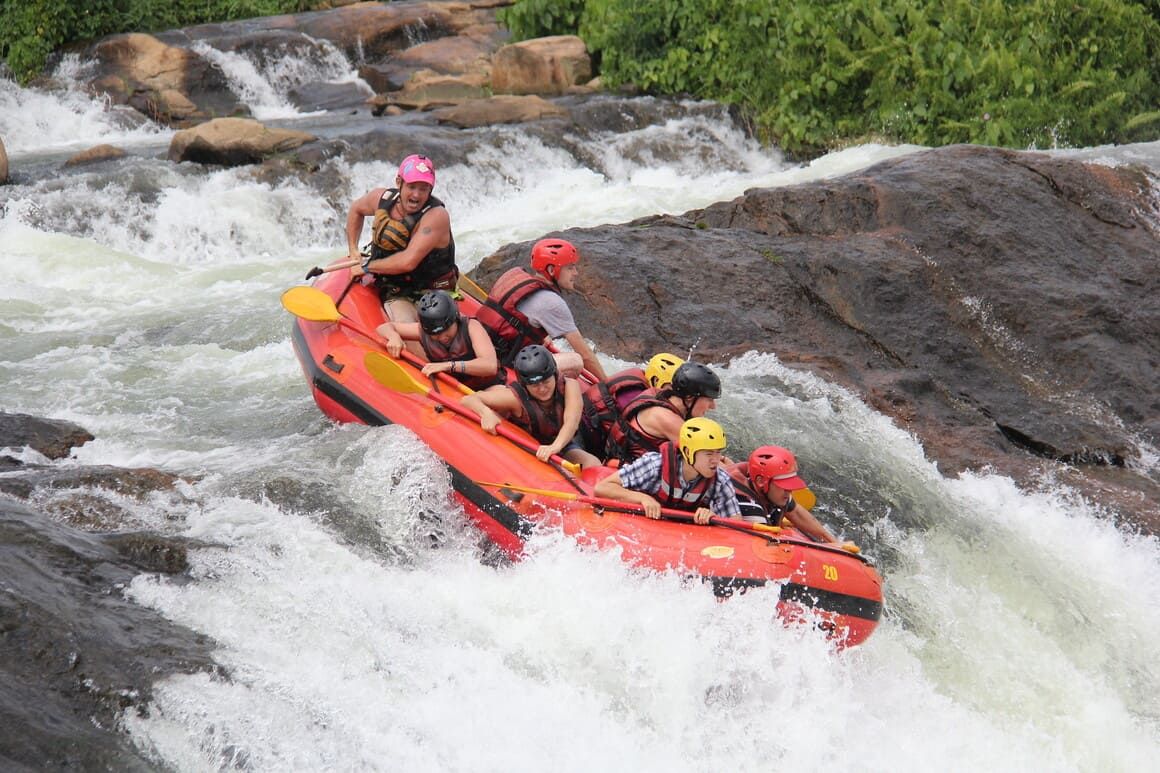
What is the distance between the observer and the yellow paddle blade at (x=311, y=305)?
701cm

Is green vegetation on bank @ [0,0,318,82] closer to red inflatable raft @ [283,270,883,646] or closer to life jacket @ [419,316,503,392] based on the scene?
red inflatable raft @ [283,270,883,646]

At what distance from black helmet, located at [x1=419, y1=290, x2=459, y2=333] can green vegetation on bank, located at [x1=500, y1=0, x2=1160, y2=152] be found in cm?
971

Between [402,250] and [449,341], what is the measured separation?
0.76 m

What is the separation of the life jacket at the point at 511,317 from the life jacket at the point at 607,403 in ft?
1.99

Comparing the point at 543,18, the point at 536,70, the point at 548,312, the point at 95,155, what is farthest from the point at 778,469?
the point at 543,18

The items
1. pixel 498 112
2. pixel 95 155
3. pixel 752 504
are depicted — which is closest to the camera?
pixel 752 504

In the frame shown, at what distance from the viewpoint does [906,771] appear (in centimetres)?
554

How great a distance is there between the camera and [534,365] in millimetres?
6234

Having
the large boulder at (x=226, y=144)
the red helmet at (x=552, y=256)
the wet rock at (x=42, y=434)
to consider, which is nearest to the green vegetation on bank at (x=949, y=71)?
the large boulder at (x=226, y=144)

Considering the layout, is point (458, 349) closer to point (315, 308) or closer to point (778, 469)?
point (315, 308)

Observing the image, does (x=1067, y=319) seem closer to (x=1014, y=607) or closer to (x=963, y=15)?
(x=1014, y=607)

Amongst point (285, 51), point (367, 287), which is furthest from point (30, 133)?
point (367, 287)

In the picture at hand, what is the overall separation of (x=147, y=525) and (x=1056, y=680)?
456 cm

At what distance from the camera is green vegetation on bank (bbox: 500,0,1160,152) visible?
1466cm
